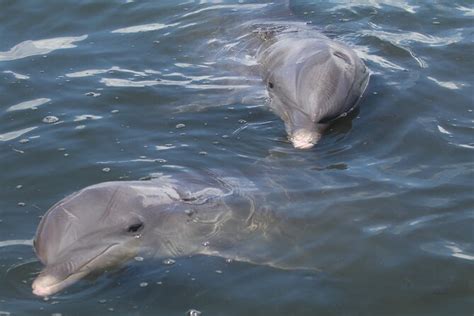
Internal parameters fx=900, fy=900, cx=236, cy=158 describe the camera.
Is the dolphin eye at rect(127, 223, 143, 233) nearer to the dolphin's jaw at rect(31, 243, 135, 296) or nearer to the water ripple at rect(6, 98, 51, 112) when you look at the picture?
the dolphin's jaw at rect(31, 243, 135, 296)

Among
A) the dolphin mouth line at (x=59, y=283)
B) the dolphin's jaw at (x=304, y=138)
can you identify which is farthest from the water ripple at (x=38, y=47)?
the dolphin mouth line at (x=59, y=283)

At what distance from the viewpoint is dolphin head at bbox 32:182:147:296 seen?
21.2ft

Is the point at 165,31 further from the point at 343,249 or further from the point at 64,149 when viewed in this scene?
the point at 343,249

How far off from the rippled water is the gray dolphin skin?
161mm

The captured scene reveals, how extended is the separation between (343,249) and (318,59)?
317 cm

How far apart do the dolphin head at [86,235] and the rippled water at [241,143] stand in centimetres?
15

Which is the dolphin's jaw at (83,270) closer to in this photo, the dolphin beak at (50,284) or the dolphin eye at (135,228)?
the dolphin beak at (50,284)

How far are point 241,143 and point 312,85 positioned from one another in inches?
43.4

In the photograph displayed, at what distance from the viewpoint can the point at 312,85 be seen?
31.3 ft

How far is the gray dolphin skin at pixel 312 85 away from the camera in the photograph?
30.5 feet

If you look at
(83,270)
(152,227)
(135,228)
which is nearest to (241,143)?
(152,227)

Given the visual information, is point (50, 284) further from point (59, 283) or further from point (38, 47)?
point (38, 47)

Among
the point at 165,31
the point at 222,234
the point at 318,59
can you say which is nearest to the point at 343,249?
the point at 222,234

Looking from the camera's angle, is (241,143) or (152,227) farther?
(241,143)
